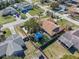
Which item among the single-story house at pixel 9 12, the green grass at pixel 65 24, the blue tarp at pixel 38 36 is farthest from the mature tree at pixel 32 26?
the single-story house at pixel 9 12

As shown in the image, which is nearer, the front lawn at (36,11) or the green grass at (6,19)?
the green grass at (6,19)

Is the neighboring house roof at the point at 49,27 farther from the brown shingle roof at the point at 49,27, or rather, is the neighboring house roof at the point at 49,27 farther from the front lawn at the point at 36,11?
the front lawn at the point at 36,11

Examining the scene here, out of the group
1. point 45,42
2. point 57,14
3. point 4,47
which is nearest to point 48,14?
point 57,14

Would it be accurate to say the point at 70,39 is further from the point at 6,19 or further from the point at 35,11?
the point at 6,19

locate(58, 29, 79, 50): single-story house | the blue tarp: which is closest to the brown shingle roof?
the blue tarp

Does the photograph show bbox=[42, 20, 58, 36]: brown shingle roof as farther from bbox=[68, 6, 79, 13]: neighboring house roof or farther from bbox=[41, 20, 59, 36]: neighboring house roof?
bbox=[68, 6, 79, 13]: neighboring house roof

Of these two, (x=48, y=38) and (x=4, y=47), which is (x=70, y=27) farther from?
(x=4, y=47)

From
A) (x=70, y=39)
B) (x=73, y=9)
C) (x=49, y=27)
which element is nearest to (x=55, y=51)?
(x=70, y=39)

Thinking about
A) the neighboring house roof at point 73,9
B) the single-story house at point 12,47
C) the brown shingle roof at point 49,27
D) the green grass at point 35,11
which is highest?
the single-story house at point 12,47
